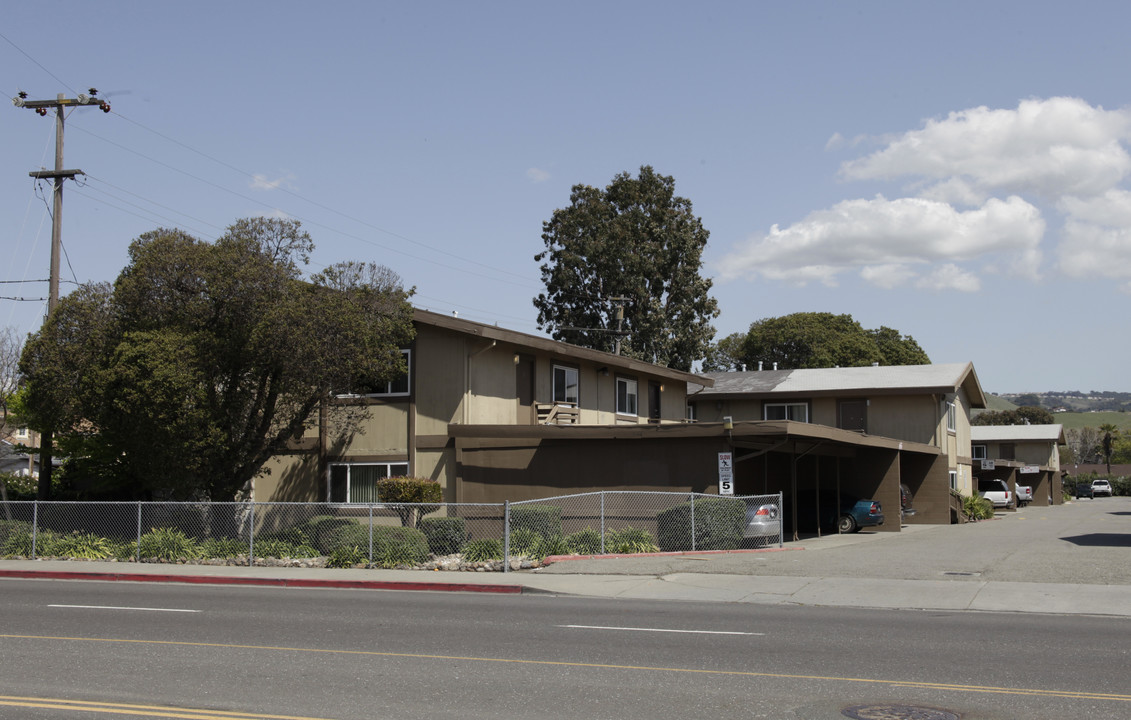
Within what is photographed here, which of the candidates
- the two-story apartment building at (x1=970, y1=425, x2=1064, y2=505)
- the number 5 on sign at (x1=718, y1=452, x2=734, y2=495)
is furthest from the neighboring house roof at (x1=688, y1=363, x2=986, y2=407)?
the two-story apartment building at (x1=970, y1=425, x2=1064, y2=505)

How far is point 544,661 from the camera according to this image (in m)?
9.76

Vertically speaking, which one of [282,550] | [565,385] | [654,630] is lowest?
[654,630]

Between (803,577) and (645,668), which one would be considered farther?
(803,577)

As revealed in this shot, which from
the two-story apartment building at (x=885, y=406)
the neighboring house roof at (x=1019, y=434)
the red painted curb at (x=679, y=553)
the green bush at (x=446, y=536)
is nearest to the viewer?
the red painted curb at (x=679, y=553)

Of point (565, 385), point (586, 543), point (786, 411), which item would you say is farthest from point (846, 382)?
point (586, 543)

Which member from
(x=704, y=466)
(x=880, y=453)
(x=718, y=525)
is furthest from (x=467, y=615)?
(x=880, y=453)

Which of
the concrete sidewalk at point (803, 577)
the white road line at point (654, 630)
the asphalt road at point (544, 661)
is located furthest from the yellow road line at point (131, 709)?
the concrete sidewalk at point (803, 577)

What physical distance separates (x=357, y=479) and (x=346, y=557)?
6.96m

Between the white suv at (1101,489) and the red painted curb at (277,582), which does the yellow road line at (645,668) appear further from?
the white suv at (1101,489)

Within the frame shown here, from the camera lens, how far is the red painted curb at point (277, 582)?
17.0 metres

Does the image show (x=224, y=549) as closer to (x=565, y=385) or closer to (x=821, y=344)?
(x=565, y=385)

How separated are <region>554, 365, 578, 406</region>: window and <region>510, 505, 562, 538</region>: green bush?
7.65 metres

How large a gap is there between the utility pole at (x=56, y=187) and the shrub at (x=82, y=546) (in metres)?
3.34

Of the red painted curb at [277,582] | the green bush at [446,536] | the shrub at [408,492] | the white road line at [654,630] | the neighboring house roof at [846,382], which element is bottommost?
the red painted curb at [277,582]
